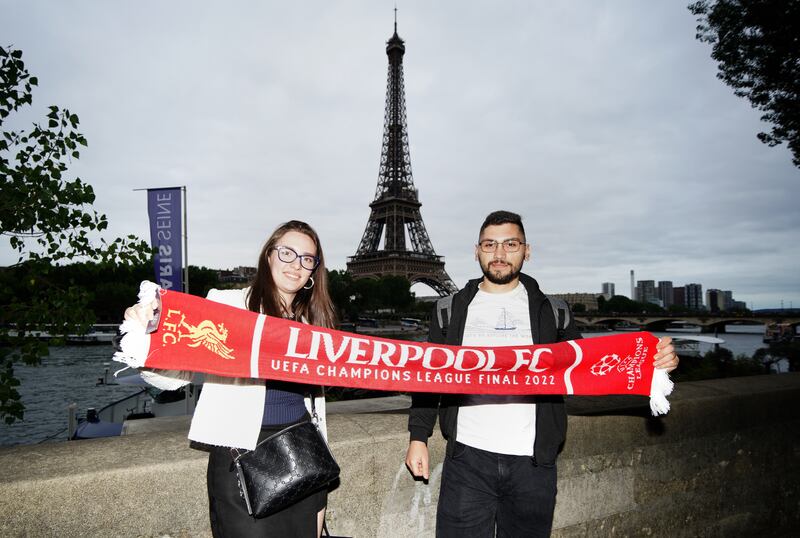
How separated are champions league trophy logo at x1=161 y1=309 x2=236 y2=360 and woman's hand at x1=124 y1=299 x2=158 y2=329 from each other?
6 cm

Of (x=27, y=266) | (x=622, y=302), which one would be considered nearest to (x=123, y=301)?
(x=27, y=266)

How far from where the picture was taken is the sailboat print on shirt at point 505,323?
2.49 m

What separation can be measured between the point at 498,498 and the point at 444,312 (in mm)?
980

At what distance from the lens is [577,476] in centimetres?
280

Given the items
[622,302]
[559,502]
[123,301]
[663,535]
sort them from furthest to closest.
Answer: [622,302] < [123,301] < [663,535] < [559,502]

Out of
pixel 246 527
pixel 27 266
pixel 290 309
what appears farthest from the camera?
pixel 27 266

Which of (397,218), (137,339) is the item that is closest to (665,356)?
(137,339)

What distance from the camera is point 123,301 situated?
71.3 meters

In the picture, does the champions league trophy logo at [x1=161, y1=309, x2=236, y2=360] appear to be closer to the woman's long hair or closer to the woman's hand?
the woman's hand

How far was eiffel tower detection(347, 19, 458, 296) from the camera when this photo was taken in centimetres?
7369

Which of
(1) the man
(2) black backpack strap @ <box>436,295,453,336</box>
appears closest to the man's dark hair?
(1) the man

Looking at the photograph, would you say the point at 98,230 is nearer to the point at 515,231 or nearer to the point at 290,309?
the point at 290,309

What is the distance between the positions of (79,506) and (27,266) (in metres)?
3.11

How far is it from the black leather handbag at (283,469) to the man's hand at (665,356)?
1.80 meters
